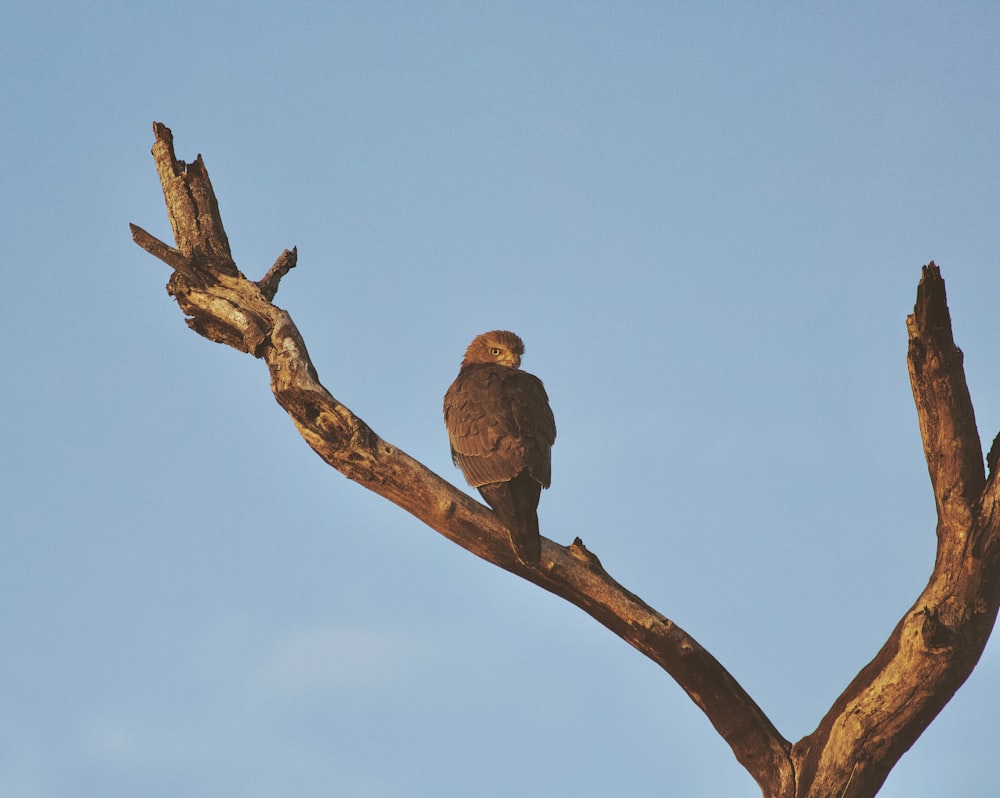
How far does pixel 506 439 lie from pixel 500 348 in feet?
6.69

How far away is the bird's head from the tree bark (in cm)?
240

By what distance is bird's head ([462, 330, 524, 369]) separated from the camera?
365 inches

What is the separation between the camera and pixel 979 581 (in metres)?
6.18

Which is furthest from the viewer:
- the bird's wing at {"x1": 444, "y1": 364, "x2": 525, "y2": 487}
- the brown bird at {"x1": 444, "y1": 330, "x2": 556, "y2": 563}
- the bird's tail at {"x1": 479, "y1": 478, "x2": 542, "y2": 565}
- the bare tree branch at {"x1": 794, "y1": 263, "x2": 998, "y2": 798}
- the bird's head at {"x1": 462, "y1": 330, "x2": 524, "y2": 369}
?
the bird's head at {"x1": 462, "y1": 330, "x2": 524, "y2": 369}

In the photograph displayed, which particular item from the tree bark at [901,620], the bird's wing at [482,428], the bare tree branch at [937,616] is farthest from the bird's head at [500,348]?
the bare tree branch at [937,616]

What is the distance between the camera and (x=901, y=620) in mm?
6277

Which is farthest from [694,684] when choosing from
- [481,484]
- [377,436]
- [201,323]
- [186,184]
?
[186,184]

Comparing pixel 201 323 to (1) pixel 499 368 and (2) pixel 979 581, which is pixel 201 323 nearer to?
(1) pixel 499 368

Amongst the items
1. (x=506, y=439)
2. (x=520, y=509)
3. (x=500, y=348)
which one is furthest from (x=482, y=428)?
(x=500, y=348)

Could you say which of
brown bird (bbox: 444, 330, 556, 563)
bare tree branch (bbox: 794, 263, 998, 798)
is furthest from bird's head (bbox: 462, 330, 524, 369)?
bare tree branch (bbox: 794, 263, 998, 798)

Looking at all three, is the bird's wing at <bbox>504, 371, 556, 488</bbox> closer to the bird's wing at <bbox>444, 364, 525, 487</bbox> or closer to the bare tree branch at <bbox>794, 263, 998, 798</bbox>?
the bird's wing at <bbox>444, 364, 525, 487</bbox>

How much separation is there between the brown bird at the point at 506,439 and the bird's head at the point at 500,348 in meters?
0.65

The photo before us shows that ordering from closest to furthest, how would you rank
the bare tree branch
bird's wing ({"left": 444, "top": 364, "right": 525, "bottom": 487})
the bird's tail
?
the bare tree branch, the bird's tail, bird's wing ({"left": 444, "top": 364, "right": 525, "bottom": 487})

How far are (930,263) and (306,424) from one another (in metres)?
3.56
